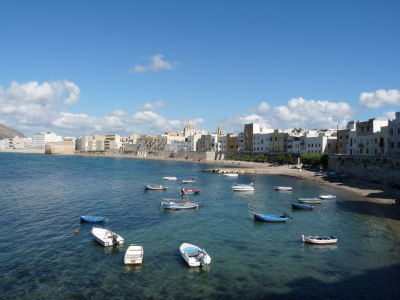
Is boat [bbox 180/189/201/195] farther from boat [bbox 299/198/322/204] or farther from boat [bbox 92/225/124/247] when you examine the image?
boat [bbox 92/225/124/247]

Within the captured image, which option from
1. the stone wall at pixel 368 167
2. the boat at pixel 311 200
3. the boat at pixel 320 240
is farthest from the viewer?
the stone wall at pixel 368 167

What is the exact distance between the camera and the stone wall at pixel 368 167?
60.5 m

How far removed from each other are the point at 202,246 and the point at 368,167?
57999 millimetres

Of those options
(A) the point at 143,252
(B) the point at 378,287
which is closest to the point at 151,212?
(A) the point at 143,252

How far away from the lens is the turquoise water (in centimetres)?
2002

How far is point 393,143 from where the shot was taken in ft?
226

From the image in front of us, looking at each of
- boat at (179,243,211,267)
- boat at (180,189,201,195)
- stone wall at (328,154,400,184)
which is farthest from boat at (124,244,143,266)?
stone wall at (328,154,400,184)

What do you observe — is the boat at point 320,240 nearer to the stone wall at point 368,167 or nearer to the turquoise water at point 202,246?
the turquoise water at point 202,246

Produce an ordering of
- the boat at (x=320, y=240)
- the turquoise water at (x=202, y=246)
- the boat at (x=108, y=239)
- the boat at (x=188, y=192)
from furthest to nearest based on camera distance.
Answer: the boat at (x=188, y=192)
the boat at (x=320, y=240)
the boat at (x=108, y=239)
the turquoise water at (x=202, y=246)

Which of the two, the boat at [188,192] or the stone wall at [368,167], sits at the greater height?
the stone wall at [368,167]

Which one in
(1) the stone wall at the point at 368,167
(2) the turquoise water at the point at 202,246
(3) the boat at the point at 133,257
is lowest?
(2) the turquoise water at the point at 202,246

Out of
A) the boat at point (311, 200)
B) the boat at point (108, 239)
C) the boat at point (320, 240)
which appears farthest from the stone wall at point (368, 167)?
the boat at point (108, 239)

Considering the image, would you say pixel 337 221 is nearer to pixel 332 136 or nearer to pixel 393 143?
pixel 393 143

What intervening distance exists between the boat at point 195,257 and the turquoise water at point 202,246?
0.46m
